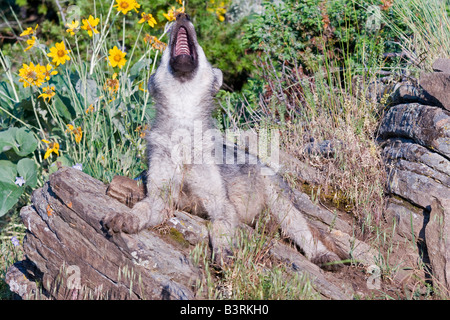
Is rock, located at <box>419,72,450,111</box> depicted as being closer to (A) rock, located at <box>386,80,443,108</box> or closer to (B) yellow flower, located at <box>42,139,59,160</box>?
(A) rock, located at <box>386,80,443,108</box>

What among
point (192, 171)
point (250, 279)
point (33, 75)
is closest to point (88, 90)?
point (33, 75)

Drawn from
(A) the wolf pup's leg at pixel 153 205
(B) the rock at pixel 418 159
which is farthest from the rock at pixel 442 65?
(A) the wolf pup's leg at pixel 153 205

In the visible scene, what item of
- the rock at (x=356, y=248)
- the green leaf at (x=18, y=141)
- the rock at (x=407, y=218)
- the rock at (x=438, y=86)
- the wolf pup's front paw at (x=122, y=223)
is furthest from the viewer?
the green leaf at (x=18, y=141)

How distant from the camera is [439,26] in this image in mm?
5781

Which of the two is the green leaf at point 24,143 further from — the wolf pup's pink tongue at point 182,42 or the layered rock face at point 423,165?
the layered rock face at point 423,165

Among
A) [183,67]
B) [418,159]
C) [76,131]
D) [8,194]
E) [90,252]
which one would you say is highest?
[183,67]

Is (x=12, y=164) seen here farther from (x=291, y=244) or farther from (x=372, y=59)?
(x=372, y=59)

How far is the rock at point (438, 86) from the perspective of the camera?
4.55 metres

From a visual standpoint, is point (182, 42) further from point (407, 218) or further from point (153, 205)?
point (407, 218)

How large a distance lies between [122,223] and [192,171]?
2.69 feet

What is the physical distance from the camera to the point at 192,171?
4.13 metres

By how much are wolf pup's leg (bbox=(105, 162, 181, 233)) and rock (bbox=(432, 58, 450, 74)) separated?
3.01 m

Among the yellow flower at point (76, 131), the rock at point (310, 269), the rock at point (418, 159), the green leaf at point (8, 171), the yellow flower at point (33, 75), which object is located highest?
the yellow flower at point (33, 75)

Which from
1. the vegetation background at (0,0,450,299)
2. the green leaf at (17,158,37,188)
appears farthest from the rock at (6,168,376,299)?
the green leaf at (17,158,37,188)
